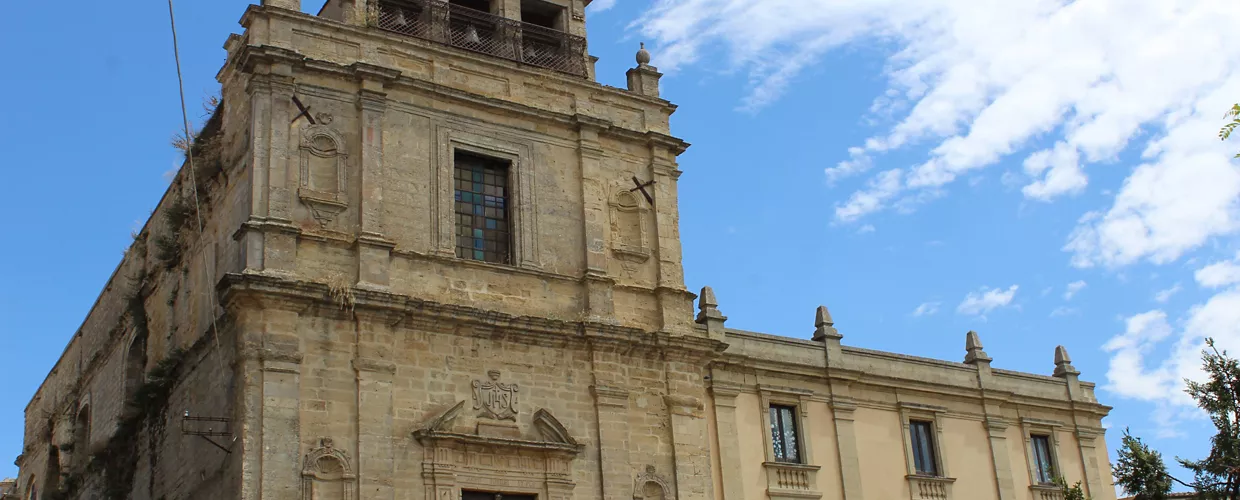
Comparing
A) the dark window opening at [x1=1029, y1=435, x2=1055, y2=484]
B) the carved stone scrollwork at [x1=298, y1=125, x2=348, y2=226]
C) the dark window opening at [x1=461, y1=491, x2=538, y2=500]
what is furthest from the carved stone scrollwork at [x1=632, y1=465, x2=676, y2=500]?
the dark window opening at [x1=1029, y1=435, x2=1055, y2=484]

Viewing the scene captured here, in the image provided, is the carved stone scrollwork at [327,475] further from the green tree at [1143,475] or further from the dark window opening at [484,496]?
the green tree at [1143,475]

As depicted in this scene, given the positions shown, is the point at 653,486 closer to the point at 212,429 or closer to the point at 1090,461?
the point at 212,429

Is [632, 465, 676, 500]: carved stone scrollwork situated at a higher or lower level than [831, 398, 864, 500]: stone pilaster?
lower

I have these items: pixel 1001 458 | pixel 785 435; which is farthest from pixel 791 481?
pixel 1001 458

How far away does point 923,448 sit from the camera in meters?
25.5

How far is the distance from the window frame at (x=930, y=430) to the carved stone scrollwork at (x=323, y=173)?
11.8m

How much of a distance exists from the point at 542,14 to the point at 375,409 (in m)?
8.67

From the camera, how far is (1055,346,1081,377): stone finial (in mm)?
28422

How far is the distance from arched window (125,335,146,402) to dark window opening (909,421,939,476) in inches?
555

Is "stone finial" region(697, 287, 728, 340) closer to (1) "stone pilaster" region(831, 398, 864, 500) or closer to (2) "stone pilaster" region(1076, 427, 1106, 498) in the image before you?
(1) "stone pilaster" region(831, 398, 864, 500)

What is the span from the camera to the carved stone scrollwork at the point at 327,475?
17.2 m

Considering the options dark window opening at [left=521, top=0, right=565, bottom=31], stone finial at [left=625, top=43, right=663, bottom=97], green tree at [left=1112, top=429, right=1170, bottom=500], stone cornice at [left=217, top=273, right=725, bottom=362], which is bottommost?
green tree at [left=1112, top=429, right=1170, bottom=500]

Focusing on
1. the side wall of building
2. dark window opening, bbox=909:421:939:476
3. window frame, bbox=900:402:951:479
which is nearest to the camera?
the side wall of building

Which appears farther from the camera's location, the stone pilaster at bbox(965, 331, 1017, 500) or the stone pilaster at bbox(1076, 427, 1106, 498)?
the stone pilaster at bbox(1076, 427, 1106, 498)
